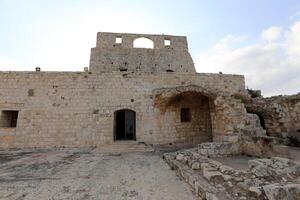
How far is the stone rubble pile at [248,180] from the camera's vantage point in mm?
2574

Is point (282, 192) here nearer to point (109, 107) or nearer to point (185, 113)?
point (185, 113)

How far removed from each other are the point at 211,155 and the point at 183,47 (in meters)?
13.1

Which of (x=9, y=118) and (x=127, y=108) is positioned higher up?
(x=127, y=108)

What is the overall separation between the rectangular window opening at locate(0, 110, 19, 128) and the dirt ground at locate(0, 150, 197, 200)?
4.87 meters

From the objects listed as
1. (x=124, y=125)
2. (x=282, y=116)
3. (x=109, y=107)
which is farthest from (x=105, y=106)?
(x=282, y=116)

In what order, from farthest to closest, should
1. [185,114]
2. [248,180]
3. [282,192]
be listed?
[185,114]
[248,180]
[282,192]

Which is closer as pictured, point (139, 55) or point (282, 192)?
point (282, 192)

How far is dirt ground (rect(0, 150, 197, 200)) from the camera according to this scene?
3.16m

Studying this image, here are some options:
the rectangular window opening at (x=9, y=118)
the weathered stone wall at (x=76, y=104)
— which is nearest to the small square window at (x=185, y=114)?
the weathered stone wall at (x=76, y=104)

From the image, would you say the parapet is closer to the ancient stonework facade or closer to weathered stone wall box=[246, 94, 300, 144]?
the ancient stonework facade

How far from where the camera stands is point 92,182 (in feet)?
12.6

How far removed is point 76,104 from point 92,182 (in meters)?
5.95

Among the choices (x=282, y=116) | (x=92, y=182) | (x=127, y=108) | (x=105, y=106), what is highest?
(x=105, y=106)

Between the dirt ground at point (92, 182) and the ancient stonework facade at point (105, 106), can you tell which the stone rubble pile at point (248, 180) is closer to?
the dirt ground at point (92, 182)
